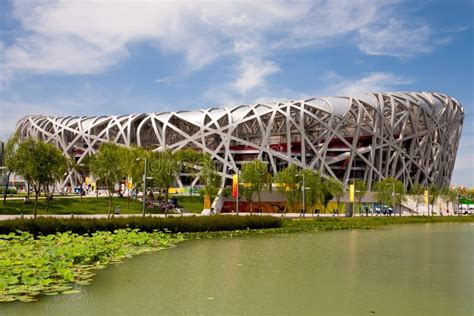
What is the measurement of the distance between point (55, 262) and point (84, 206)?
3523 cm

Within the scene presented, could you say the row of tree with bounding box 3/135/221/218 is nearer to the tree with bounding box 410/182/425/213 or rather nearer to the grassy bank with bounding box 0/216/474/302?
the grassy bank with bounding box 0/216/474/302

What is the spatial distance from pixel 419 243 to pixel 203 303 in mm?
18396

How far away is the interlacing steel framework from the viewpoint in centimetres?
7350

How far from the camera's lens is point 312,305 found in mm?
10789

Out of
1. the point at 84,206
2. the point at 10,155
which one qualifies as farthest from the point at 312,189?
the point at 10,155

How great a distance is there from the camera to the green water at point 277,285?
10453 millimetres

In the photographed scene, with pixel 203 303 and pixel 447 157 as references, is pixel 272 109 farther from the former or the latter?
pixel 203 303

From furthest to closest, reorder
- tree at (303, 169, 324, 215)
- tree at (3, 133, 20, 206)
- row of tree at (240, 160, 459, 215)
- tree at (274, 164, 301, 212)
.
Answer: tree at (274, 164, 301, 212) < tree at (303, 169, 324, 215) < row of tree at (240, 160, 459, 215) < tree at (3, 133, 20, 206)

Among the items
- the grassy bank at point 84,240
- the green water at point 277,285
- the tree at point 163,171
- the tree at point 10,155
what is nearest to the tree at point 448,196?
the grassy bank at point 84,240

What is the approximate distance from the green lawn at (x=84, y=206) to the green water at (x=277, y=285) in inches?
1024

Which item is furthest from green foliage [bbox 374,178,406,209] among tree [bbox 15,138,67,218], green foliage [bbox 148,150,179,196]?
tree [bbox 15,138,67,218]

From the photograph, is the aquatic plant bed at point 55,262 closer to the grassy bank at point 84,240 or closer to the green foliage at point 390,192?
the grassy bank at point 84,240

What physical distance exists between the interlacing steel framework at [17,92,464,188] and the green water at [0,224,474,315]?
52742 millimetres

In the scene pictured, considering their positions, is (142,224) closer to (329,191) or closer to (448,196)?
(329,191)
